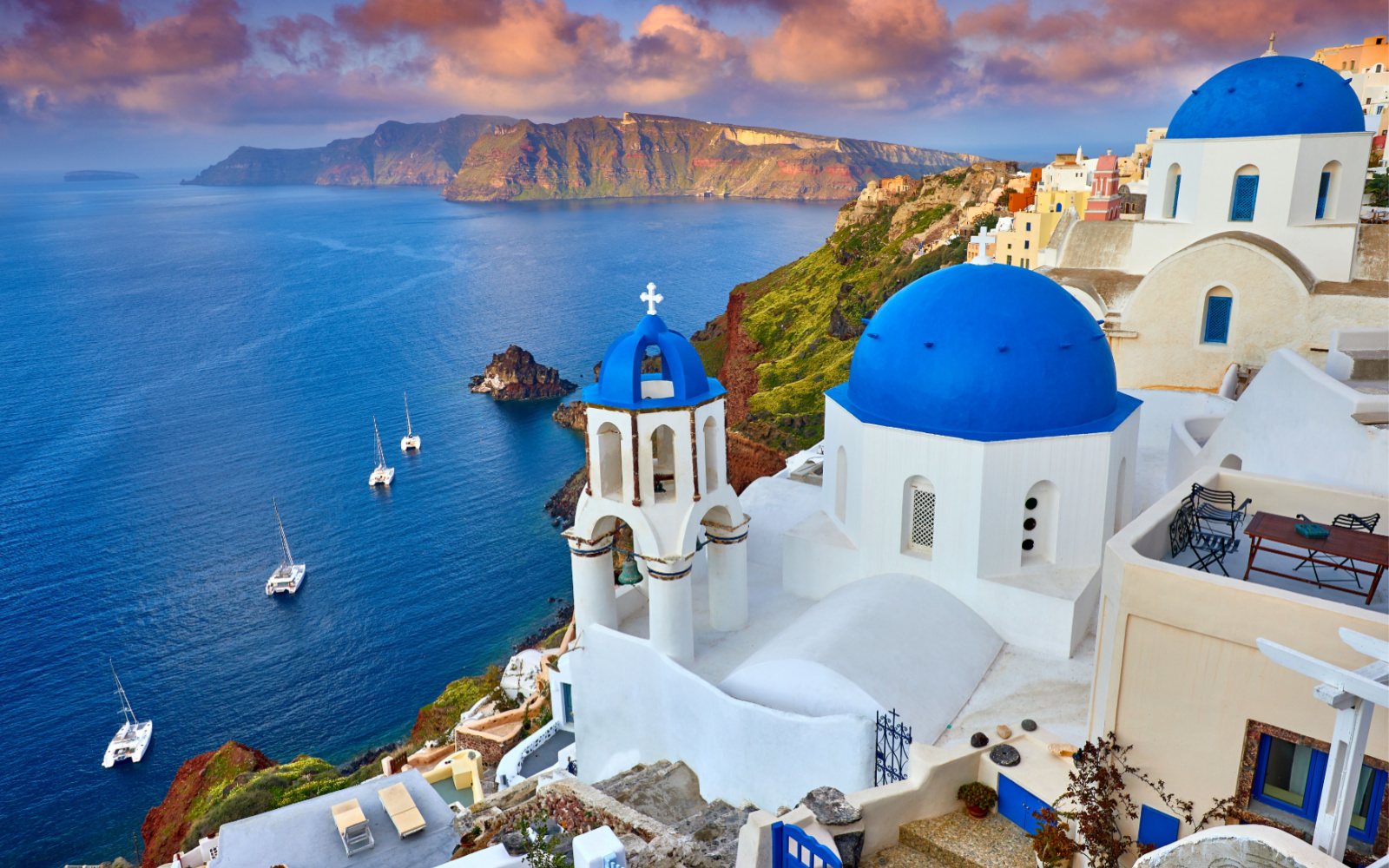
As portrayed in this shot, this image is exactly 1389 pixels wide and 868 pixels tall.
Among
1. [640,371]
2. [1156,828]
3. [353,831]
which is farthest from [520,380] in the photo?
[1156,828]

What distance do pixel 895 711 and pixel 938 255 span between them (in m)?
58.8

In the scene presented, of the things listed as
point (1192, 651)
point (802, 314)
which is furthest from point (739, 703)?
point (802, 314)

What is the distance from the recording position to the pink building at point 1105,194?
114ft

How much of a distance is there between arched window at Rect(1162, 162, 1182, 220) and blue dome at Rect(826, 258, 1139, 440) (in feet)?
33.0

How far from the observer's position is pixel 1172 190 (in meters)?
20.8

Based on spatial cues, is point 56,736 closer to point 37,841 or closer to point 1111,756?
point 37,841

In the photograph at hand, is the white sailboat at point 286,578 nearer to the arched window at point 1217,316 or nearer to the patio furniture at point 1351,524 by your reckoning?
the arched window at point 1217,316

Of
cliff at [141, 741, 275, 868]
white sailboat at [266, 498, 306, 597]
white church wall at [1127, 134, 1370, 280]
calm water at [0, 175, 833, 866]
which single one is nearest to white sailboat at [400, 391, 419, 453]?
calm water at [0, 175, 833, 866]

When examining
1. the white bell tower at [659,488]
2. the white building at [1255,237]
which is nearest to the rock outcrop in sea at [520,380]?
the white building at [1255,237]

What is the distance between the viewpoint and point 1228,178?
19.4 m

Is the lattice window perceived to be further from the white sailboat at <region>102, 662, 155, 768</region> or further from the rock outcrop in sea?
the rock outcrop in sea

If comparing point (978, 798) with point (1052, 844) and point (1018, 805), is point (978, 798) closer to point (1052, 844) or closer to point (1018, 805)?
point (1018, 805)

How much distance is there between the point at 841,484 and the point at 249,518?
48236mm

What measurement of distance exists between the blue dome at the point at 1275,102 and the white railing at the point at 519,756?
2230 cm
